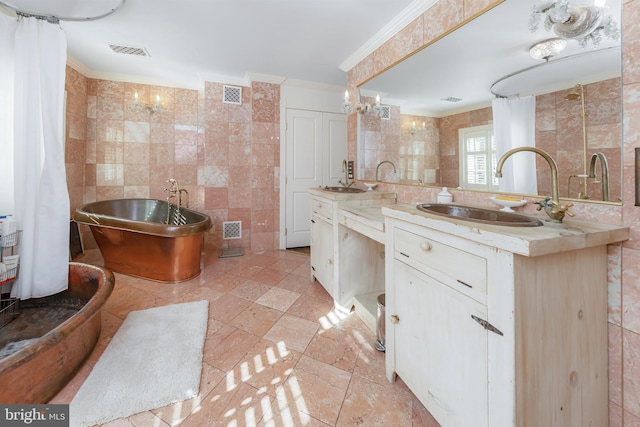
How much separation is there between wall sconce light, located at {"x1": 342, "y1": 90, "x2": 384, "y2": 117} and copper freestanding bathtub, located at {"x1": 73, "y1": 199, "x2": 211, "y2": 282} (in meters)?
1.90

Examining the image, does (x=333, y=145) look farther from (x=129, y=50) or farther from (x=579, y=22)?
(x=579, y=22)

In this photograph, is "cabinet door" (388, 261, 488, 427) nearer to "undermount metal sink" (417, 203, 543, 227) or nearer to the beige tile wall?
"undermount metal sink" (417, 203, 543, 227)

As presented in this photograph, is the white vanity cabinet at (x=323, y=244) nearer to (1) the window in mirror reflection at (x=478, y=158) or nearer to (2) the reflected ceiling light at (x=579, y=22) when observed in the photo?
(1) the window in mirror reflection at (x=478, y=158)

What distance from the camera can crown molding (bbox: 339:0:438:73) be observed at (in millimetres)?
1899

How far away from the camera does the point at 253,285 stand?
2584mm

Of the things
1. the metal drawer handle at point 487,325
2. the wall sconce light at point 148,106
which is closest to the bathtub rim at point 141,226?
the wall sconce light at point 148,106

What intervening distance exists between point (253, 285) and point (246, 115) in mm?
2390

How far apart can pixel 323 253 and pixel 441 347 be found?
4.47ft

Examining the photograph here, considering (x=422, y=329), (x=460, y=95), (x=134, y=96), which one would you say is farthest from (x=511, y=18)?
(x=134, y=96)

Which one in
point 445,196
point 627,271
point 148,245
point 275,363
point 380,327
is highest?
point 445,196

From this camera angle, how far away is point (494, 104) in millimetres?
1435

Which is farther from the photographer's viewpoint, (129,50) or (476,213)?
(129,50)

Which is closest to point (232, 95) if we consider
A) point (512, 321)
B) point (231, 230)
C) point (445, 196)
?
point (231, 230)

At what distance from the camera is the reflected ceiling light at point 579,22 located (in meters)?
1.00
